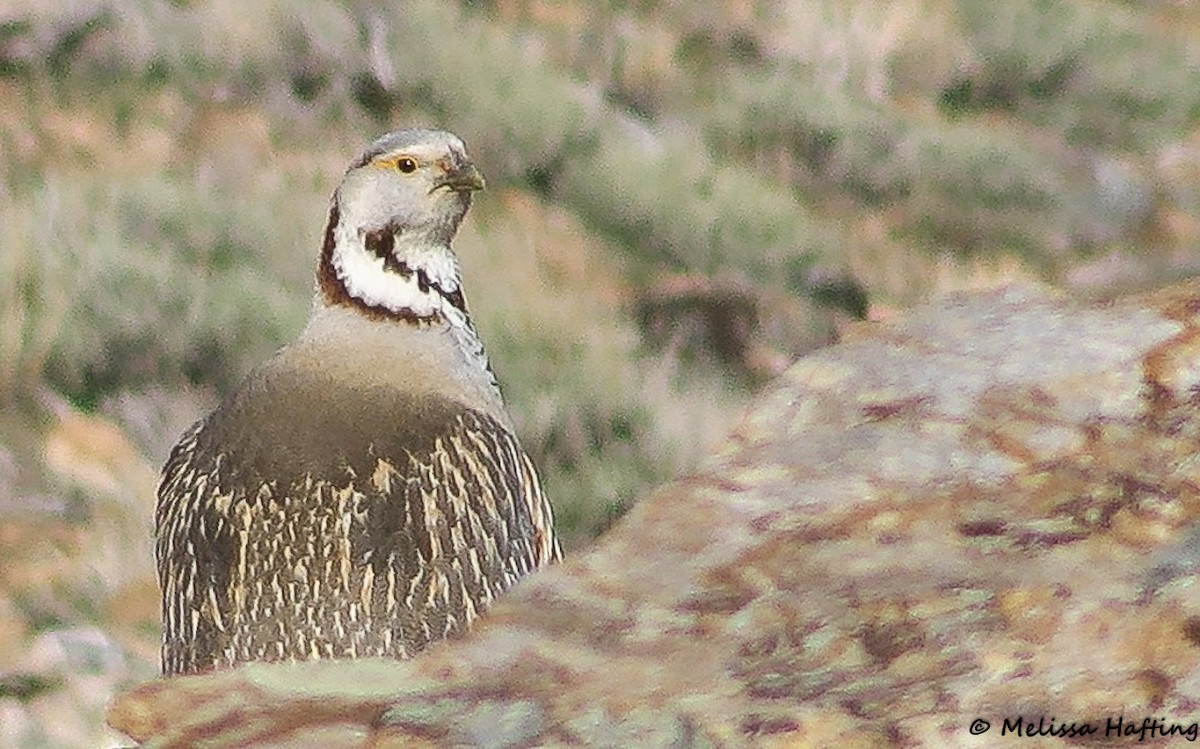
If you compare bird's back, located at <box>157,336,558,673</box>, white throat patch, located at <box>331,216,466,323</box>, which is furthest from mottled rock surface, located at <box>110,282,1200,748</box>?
white throat patch, located at <box>331,216,466,323</box>

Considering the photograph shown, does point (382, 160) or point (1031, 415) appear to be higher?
point (382, 160)

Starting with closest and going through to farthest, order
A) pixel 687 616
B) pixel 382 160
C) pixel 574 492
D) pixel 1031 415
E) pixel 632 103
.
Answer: pixel 687 616
pixel 1031 415
pixel 382 160
pixel 574 492
pixel 632 103

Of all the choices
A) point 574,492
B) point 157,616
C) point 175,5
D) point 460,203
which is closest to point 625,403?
point 574,492

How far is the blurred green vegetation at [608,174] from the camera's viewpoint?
4738mm

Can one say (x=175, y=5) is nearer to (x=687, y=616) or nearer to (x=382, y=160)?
(x=382, y=160)

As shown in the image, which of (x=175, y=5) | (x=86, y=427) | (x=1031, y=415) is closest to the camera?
(x=1031, y=415)

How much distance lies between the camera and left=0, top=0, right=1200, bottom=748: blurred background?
4.30m

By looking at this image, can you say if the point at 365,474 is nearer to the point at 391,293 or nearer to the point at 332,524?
the point at 332,524

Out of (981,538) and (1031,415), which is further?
(1031,415)

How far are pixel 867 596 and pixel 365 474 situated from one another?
1.01m

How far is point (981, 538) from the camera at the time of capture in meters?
2.92

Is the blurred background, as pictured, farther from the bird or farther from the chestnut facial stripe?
the chestnut facial stripe

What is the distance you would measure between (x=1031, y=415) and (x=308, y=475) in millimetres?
1288

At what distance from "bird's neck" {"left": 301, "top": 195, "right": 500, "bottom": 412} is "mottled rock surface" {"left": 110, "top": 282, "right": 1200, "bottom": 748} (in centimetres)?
75
